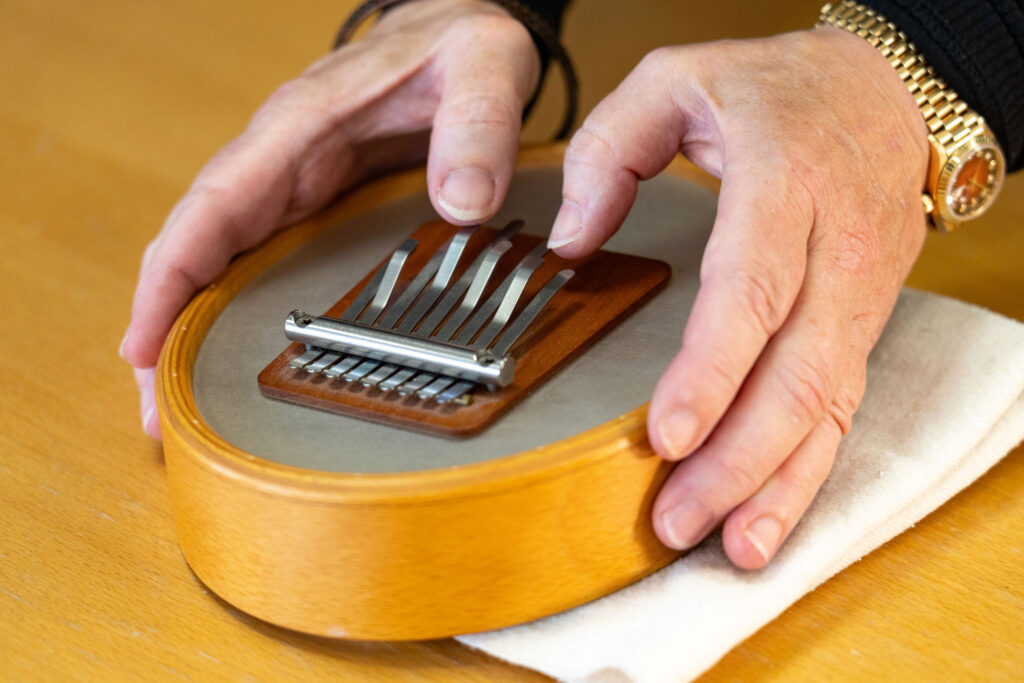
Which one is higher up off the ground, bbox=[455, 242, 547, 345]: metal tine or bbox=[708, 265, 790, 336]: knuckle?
bbox=[708, 265, 790, 336]: knuckle

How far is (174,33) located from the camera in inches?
65.4

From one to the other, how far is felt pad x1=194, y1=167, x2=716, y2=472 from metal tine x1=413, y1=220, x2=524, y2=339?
10cm

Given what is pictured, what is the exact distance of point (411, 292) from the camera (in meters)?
0.83

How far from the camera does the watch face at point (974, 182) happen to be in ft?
2.97

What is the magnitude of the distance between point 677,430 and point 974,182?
429 mm

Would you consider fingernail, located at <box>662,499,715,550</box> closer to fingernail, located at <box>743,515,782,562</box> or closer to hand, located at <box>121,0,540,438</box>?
fingernail, located at <box>743,515,782,562</box>

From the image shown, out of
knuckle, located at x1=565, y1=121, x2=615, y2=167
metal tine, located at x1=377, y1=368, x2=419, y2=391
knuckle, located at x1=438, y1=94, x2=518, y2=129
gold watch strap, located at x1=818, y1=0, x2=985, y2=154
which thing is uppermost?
gold watch strap, located at x1=818, y1=0, x2=985, y2=154

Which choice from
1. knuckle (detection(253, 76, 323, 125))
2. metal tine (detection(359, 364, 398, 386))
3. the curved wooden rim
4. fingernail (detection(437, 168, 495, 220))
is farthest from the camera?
knuckle (detection(253, 76, 323, 125))

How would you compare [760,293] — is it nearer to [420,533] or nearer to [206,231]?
[420,533]

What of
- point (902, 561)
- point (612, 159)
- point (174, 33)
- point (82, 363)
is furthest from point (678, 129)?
point (174, 33)

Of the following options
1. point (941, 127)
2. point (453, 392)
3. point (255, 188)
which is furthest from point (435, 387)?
point (941, 127)

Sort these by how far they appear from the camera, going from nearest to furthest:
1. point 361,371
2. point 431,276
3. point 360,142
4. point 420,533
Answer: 1. point 420,533
2. point 361,371
3. point 431,276
4. point 360,142

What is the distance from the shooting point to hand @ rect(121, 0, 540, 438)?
0.90m

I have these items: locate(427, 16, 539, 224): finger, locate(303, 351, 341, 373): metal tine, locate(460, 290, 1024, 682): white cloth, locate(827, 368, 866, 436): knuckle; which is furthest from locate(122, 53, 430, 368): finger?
locate(827, 368, 866, 436): knuckle
